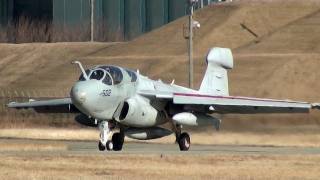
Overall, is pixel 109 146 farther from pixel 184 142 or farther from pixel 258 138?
pixel 258 138

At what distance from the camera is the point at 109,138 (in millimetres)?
41781

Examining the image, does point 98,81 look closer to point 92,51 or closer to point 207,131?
point 207,131

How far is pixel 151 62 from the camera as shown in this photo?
9719 cm

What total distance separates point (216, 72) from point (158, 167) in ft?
60.2

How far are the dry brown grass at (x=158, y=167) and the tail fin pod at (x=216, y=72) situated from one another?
1232cm

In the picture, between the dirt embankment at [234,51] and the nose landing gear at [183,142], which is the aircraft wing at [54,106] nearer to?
the nose landing gear at [183,142]

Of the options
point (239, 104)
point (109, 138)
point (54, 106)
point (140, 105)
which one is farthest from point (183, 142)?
point (54, 106)

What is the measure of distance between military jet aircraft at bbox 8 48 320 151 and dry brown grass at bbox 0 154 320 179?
470 cm

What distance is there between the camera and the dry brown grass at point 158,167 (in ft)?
92.1

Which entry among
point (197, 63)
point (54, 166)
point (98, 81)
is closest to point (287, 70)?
point (197, 63)

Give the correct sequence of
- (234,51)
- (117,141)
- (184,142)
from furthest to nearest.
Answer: (234,51) → (184,142) → (117,141)

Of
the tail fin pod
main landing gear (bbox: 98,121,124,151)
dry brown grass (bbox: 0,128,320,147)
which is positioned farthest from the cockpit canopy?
dry brown grass (bbox: 0,128,320,147)

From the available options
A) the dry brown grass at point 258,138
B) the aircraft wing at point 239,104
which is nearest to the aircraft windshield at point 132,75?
the aircraft wing at point 239,104

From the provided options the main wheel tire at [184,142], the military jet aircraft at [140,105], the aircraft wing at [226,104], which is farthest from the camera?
the main wheel tire at [184,142]
